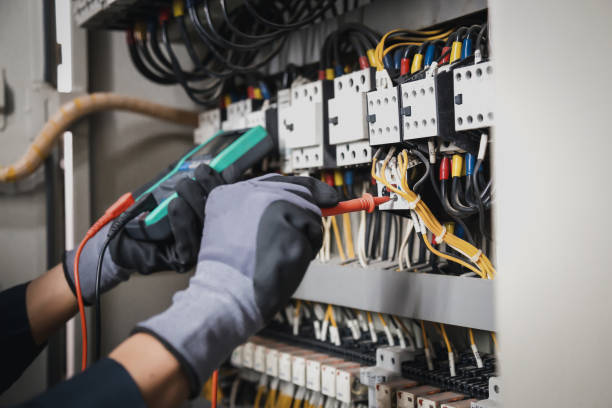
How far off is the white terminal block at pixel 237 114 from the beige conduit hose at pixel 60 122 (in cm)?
29

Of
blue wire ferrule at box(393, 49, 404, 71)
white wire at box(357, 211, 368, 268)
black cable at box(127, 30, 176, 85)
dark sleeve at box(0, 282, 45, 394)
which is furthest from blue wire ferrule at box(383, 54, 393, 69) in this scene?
dark sleeve at box(0, 282, 45, 394)

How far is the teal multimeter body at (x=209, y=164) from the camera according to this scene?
958 mm

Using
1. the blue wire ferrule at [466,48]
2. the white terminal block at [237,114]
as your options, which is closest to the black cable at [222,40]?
the white terminal block at [237,114]

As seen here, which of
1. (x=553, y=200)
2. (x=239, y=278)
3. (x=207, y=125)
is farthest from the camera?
(x=207, y=125)

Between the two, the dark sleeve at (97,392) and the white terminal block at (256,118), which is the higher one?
the white terminal block at (256,118)

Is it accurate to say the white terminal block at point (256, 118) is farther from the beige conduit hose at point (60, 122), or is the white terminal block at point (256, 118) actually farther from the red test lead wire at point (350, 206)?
the red test lead wire at point (350, 206)

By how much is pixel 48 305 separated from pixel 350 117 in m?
0.69

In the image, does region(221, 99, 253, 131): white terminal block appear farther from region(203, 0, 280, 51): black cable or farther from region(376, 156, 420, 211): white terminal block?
region(376, 156, 420, 211): white terminal block

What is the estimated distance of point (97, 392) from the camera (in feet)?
1.81

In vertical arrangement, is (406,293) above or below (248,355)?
above

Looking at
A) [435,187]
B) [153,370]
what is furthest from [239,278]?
[435,187]

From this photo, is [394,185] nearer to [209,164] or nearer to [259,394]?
[209,164]

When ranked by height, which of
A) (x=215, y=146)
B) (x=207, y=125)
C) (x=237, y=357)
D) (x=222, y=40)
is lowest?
(x=237, y=357)

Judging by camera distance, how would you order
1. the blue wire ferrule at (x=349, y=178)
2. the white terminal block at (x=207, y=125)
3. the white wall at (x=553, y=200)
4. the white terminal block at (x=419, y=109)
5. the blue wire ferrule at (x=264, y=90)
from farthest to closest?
the white terminal block at (x=207, y=125), the blue wire ferrule at (x=264, y=90), the blue wire ferrule at (x=349, y=178), the white terminal block at (x=419, y=109), the white wall at (x=553, y=200)
